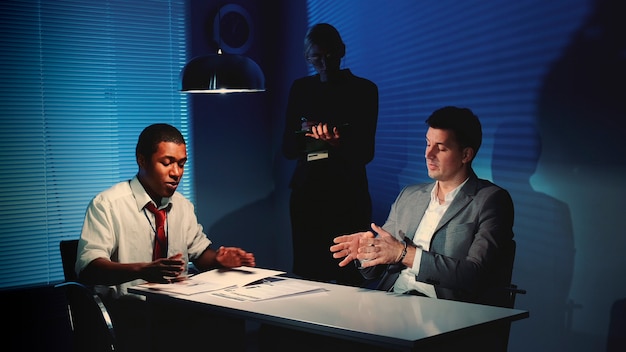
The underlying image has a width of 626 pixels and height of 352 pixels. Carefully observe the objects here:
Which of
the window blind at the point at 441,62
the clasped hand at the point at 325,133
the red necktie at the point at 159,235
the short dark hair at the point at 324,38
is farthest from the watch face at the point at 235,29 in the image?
the red necktie at the point at 159,235

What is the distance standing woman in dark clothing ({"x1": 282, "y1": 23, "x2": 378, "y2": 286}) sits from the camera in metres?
3.32

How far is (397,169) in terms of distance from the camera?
3.97m

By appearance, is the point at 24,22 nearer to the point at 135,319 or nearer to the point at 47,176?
the point at 47,176

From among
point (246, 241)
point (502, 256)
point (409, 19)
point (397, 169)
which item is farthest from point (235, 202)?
point (502, 256)

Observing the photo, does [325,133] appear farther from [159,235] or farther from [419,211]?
[159,235]

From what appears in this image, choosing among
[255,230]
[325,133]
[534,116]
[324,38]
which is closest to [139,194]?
[325,133]

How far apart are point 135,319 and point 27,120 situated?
2451mm

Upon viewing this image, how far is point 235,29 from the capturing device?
5262 millimetres

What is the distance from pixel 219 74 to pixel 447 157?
102 cm

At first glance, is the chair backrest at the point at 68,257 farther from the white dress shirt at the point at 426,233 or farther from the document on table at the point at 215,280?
the white dress shirt at the point at 426,233

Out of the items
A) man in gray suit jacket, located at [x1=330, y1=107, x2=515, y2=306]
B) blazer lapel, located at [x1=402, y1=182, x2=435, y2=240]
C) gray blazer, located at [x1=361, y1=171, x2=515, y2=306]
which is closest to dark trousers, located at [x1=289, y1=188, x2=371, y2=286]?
man in gray suit jacket, located at [x1=330, y1=107, x2=515, y2=306]

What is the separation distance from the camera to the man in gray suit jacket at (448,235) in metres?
2.34

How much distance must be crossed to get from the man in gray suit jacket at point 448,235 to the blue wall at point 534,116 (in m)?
0.50

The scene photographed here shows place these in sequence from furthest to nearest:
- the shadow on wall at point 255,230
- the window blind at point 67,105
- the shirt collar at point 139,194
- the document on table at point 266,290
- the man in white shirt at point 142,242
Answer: the shadow on wall at point 255,230, the window blind at point 67,105, the shirt collar at point 139,194, the man in white shirt at point 142,242, the document on table at point 266,290
